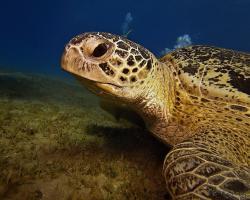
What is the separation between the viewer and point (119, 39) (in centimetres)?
210

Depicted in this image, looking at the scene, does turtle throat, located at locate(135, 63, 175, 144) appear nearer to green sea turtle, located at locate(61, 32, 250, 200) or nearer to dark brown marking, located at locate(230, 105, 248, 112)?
green sea turtle, located at locate(61, 32, 250, 200)

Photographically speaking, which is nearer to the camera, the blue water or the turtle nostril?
the turtle nostril

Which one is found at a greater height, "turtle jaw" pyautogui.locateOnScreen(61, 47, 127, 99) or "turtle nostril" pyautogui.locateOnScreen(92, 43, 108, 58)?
"turtle nostril" pyautogui.locateOnScreen(92, 43, 108, 58)

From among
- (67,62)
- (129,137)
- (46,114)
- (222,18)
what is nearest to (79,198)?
(67,62)

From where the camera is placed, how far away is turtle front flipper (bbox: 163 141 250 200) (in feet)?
3.97

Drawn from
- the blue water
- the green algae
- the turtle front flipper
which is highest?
the blue water

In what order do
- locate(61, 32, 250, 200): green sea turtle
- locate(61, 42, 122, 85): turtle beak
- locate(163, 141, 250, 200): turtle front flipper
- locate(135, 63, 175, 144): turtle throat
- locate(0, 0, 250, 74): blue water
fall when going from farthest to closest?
locate(0, 0, 250, 74): blue water < locate(135, 63, 175, 144): turtle throat < locate(61, 42, 122, 85): turtle beak < locate(61, 32, 250, 200): green sea turtle < locate(163, 141, 250, 200): turtle front flipper

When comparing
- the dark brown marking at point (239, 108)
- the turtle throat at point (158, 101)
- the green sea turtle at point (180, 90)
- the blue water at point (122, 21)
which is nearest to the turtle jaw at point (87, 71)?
the green sea turtle at point (180, 90)

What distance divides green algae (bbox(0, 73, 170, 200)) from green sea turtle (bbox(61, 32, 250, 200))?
41 centimetres

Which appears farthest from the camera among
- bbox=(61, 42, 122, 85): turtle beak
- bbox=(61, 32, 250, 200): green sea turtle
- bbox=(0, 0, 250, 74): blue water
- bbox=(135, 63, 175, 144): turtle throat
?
bbox=(0, 0, 250, 74): blue water

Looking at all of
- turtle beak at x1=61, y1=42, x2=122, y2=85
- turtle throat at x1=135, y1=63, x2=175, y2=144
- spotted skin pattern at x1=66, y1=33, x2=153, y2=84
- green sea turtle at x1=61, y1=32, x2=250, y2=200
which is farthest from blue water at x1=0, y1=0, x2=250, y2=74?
turtle beak at x1=61, y1=42, x2=122, y2=85

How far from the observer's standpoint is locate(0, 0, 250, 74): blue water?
50875mm

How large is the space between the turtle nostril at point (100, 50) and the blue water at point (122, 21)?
41.6m

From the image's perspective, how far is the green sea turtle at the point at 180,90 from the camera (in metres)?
1.80
